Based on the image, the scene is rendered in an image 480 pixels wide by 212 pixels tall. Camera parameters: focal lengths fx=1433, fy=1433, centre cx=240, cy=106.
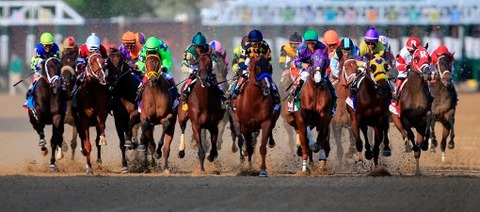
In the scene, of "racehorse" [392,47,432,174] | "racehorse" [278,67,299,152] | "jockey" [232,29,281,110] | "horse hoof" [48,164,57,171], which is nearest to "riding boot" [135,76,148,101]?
"horse hoof" [48,164,57,171]

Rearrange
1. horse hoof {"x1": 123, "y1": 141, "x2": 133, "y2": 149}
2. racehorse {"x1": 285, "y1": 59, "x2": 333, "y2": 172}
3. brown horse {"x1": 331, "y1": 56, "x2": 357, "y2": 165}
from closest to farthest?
1. racehorse {"x1": 285, "y1": 59, "x2": 333, "y2": 172}
2. horse hoof {"x1": 123, "y1": 141, "x2": 133, "y2": 149}
3. brown horse {"x1": 331, "y1": 56, "x2": 357, "y2": 165}

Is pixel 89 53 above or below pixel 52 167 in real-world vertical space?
above

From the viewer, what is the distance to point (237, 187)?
18.3 meters

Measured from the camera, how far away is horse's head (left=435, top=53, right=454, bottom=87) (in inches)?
967

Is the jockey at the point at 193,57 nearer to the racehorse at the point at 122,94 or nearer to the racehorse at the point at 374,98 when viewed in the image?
the racehorse at the point at 122,94

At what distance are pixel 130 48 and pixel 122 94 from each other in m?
1.37

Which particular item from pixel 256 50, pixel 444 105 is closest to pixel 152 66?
pixel 256 50

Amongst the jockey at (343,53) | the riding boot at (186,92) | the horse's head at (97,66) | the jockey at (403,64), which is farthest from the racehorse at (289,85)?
the horse's head at (97,66)

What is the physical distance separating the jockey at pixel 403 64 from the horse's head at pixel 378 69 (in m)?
0.95

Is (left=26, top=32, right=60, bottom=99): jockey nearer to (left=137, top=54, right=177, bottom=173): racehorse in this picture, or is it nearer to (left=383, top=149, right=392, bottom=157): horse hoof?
(left=137, top=54, right=177, bottom=173): racehorse

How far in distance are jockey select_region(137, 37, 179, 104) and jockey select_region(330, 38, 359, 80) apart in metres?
2.55

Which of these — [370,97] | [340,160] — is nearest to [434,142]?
[340,160]

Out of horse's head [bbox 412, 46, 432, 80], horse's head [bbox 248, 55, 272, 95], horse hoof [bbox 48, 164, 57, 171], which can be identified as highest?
horse's head [bbox 412, 46, 432, 80]

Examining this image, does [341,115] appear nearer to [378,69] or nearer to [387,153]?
[378,69]
